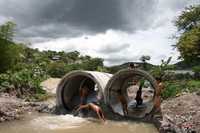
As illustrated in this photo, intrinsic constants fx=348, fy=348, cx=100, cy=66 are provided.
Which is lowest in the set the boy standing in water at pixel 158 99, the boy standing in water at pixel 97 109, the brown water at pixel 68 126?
the brown water at pixel 68 126

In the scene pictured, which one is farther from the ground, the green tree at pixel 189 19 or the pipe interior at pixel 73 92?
the green tree at pixel 189 19

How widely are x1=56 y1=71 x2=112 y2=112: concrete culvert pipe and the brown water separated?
1888mm

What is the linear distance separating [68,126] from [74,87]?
5587 millimetres

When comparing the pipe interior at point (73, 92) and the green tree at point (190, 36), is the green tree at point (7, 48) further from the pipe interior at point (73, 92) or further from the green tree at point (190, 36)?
the green tree at point (190, 36)

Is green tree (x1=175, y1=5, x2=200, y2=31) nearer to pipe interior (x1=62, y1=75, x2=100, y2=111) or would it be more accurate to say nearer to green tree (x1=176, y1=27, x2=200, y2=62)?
green tree (x1=176, y1=27, x2=200, y2=62)

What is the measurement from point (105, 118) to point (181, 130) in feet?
16.8

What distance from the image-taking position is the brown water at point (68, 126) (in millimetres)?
10914

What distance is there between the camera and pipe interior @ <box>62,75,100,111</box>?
52.0 ft

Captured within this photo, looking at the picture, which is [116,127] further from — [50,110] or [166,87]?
[166,87]

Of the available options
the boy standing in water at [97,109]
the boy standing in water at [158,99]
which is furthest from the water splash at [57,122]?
the boy standing in water at [158,99]

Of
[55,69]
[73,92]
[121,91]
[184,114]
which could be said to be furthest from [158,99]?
[55,69]

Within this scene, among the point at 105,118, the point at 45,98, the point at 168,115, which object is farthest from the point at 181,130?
the point at 45,98

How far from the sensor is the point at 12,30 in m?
24.6

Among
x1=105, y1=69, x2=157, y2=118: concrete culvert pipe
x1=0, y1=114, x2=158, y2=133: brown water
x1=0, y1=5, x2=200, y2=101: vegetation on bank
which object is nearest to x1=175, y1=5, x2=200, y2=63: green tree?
x1=0, y1=5, x2=200, y2=101: vegetation on bank
